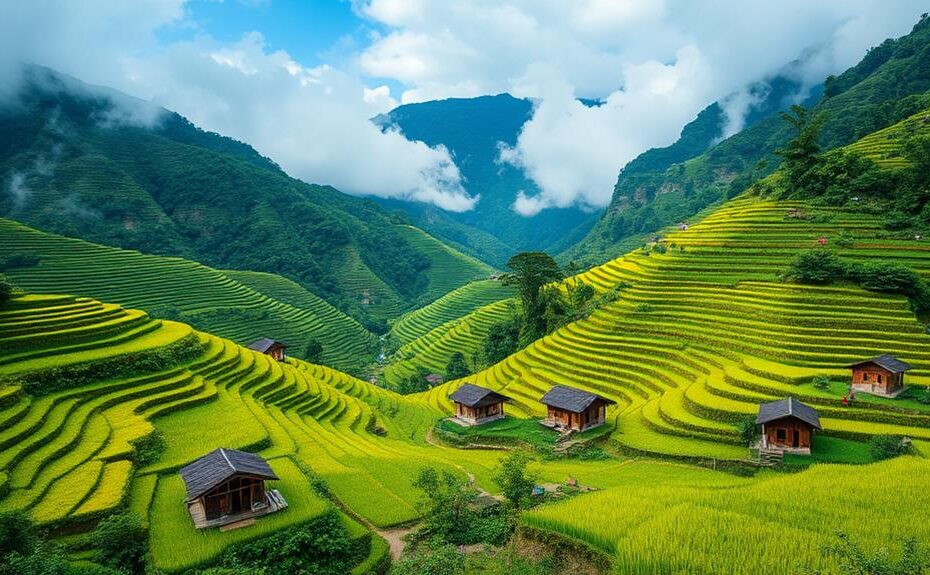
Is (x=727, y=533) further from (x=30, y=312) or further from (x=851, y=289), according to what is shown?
(x=30, y=312)

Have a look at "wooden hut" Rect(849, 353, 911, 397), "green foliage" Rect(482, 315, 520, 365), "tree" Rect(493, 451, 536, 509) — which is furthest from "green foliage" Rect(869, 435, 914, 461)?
"green foliage" Rect(482, 315, 520, 365)

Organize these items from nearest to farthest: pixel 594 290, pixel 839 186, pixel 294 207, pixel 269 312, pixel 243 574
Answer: pixel 243 574, pixel 839 186, pixel 594 290, pixel 269 312, pixel 294 207

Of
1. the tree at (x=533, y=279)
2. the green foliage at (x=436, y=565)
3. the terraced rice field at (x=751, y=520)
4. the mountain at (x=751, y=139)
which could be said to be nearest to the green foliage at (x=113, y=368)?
the green foliage at (x=436, y=565)

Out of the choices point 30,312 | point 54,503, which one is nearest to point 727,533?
point 54,503

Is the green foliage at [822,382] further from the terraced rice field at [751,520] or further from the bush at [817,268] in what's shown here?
the bush at [817,268]

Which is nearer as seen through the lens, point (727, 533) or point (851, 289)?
point (727, 533)

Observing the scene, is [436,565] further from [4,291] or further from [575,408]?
[4,291]
